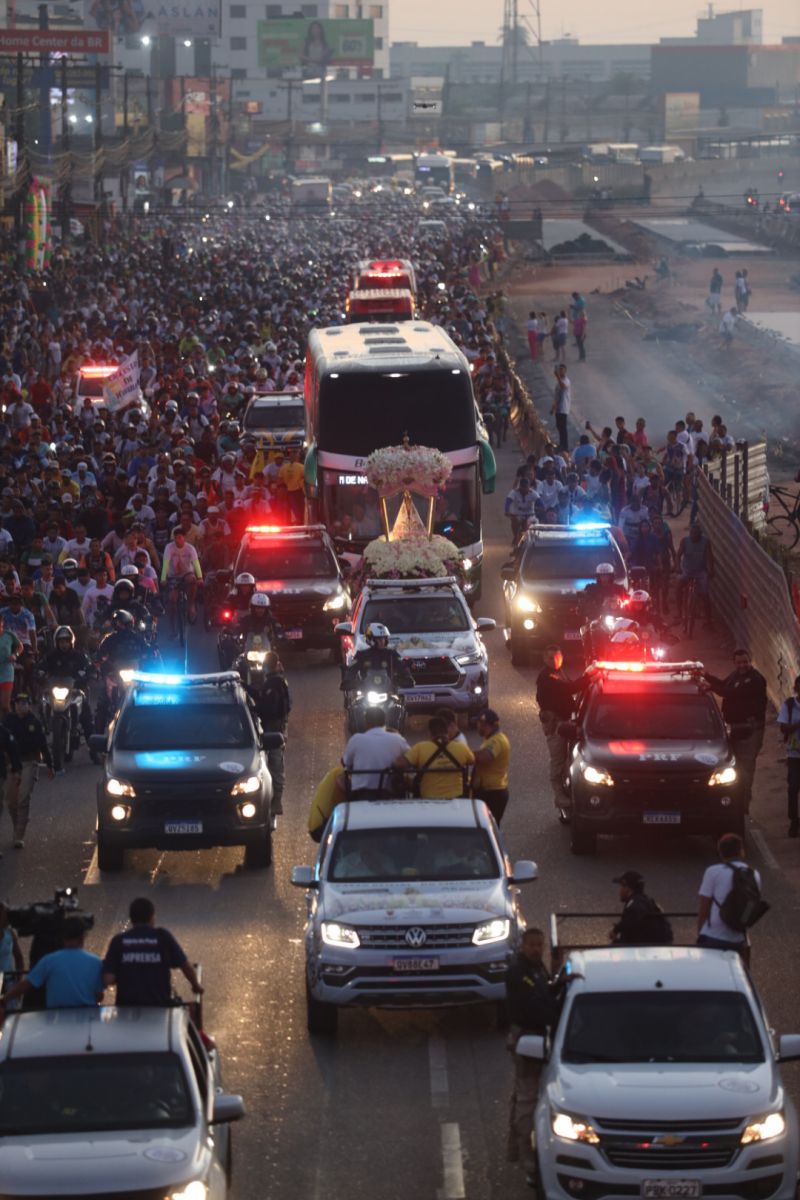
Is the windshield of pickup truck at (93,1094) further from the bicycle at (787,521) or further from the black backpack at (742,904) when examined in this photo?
the bicycle at (787,521)

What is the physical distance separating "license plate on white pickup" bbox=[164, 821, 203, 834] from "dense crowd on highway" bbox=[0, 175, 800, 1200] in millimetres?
18

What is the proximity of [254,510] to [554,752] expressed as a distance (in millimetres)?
14622

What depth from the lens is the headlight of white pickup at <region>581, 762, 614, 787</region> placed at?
1992cm

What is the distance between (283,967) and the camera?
1689cm

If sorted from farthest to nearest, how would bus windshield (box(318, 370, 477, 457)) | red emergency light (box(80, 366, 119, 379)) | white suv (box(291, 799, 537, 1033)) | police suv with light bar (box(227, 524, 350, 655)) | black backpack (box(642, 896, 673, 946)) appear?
red emergency light (box(80, 366, 119, 379)) → bus windshield (box(318, 370, 477, 457)) → police suv with light bar (box(227, 524, 350, 655)) → white suv (box(291, 799, 537, 1033)) → black backpack (box(642, 896, 673, 946))

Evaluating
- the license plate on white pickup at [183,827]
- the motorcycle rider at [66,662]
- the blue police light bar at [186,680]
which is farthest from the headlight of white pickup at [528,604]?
the license plate on white pickup at [183,827]

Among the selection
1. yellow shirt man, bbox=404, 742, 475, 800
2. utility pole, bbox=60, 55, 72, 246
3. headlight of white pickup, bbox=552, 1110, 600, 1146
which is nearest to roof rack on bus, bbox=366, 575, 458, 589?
yellow shirt man, bbox=404, 742, 475, 800

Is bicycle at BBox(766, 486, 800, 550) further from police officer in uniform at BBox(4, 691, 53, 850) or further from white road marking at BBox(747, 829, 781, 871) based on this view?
police officer in uniform at BBox(4, 691, 53, 850)

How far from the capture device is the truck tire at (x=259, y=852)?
1964 cm

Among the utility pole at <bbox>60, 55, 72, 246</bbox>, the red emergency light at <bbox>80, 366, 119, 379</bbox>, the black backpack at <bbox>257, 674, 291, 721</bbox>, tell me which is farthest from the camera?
the utility pole at <bbox>60, 55, 72, 246</bbox>

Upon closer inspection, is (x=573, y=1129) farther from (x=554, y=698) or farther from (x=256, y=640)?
(x=256, y=640)

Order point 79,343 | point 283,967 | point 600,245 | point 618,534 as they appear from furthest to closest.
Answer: point 600,245 → point 79,343 → point 618,534 → point 283,967

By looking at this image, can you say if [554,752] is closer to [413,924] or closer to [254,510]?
[413,924]

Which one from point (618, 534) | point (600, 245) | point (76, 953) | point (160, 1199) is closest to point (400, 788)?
point (76, 953)
